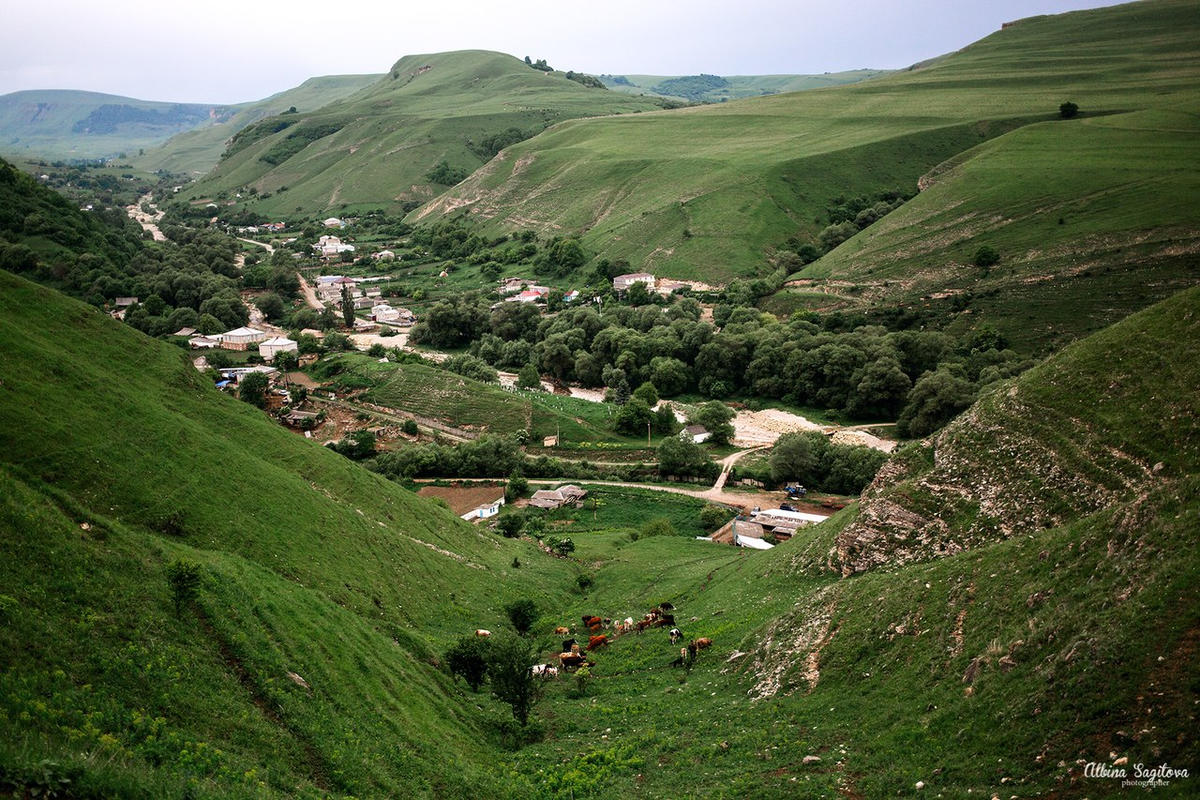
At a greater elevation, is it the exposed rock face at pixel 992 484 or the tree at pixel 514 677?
the exposed rock face at pixel 992 484

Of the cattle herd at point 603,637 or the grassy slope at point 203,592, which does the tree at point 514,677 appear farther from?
the cattle herd at point 603,637

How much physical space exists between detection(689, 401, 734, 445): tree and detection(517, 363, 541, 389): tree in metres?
29.1

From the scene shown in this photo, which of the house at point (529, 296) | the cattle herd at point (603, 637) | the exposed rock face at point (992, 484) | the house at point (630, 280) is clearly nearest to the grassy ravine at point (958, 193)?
the house at point (630, 280)

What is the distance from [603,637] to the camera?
113ft

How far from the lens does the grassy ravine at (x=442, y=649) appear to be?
14734mm

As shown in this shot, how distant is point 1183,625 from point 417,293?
6315 inches

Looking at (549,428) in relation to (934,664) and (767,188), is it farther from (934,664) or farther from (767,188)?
(767,188)

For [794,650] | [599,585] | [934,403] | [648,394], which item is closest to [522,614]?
[599,585]

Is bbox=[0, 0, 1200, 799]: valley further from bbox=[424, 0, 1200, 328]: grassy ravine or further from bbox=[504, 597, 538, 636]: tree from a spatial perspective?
bbox=[424, 0, 1200, 328]: grassy ravine

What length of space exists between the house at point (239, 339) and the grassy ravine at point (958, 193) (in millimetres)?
78265

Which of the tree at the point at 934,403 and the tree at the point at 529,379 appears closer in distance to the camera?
the tree at the point at 934,403

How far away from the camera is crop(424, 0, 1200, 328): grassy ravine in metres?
108

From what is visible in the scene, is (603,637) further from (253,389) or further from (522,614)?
(253,389)

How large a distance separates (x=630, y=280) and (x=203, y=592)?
13140 centimetres
